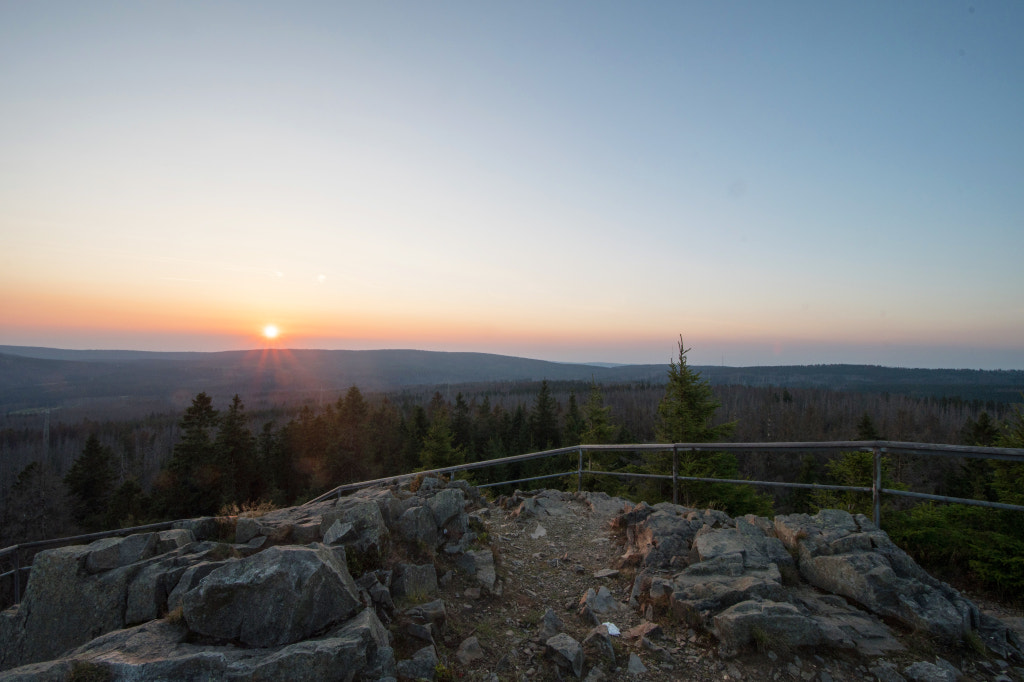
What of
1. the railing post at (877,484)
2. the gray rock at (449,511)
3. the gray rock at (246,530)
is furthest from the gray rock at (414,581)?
the railing post at (877,484)

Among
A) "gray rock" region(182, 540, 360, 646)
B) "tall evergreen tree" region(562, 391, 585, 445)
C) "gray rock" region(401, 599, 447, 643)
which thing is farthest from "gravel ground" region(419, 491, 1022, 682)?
"tall evergreen tree" region(562, 391, 585, 445)

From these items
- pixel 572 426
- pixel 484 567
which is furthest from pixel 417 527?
pixel 572 426

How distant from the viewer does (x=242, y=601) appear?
140 inches

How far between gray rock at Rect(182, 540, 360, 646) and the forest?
3.71 meters

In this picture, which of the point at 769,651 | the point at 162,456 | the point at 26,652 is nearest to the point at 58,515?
the point at 162,456

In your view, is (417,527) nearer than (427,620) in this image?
No

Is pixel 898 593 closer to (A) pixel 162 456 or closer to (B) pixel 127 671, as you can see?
(B) pixel 127 671

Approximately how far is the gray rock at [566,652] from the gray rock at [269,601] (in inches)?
68.9

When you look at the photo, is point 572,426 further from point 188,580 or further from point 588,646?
point 188,580

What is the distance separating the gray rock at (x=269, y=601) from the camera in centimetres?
347

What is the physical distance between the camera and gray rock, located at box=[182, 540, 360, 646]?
347cm

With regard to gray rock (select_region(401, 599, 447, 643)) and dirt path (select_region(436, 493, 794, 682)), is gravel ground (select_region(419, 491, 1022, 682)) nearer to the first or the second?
dirt path (select_region(436, 493, 794, 682))

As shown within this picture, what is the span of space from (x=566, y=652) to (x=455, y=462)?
28354mm

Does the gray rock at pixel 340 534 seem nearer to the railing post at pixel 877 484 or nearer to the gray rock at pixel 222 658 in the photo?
the gray rock at pixel 222 658
